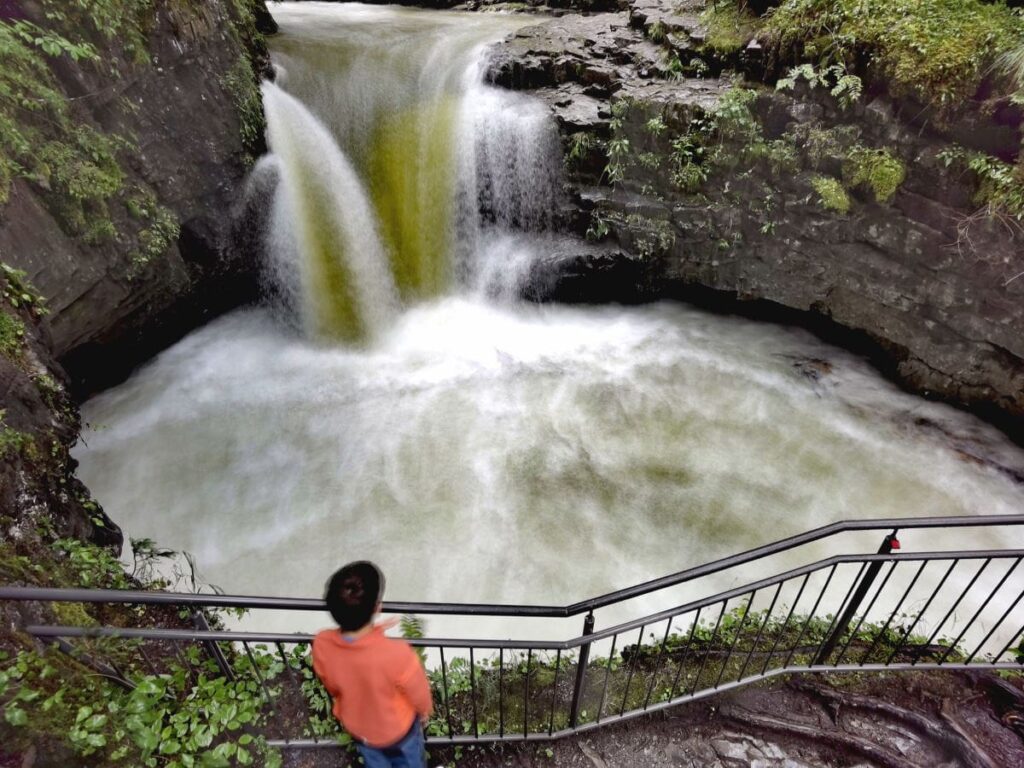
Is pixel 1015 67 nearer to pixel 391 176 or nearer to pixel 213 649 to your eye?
pixel 391 176

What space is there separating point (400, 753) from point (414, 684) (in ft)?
1.90

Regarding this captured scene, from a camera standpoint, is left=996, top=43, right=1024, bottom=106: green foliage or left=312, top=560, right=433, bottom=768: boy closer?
left=312, top=560, right=433, bottom=768: boy

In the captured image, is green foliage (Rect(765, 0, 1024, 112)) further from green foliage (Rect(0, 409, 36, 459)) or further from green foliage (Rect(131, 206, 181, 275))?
green foliage (Rect(0, 409, 36, 459))

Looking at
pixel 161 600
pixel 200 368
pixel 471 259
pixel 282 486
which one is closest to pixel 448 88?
pixel 471 259

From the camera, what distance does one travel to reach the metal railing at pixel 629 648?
2.77 meters

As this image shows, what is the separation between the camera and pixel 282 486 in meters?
6.79

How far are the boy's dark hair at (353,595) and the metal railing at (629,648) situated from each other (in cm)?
27

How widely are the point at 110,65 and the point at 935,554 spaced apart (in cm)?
873

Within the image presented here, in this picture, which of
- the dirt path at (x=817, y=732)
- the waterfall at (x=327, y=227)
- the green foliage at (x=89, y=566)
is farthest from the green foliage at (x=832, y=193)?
the green foliage at (x=89, y=566)

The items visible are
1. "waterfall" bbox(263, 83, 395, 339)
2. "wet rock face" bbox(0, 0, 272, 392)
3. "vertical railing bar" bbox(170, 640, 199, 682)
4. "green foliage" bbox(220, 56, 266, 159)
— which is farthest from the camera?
"waterfall" bbox(263, 83, 395, 339)

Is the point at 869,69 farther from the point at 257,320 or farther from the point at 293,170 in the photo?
the point at 257,320

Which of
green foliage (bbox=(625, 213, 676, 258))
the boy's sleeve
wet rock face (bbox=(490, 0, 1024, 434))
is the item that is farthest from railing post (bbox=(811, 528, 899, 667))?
green foliage (bbox=(625, 213, 676, 258))

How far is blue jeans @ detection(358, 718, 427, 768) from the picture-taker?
107 inches

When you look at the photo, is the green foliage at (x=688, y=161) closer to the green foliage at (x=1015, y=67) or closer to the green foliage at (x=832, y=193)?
the green foliage at (x=832, y=193)
